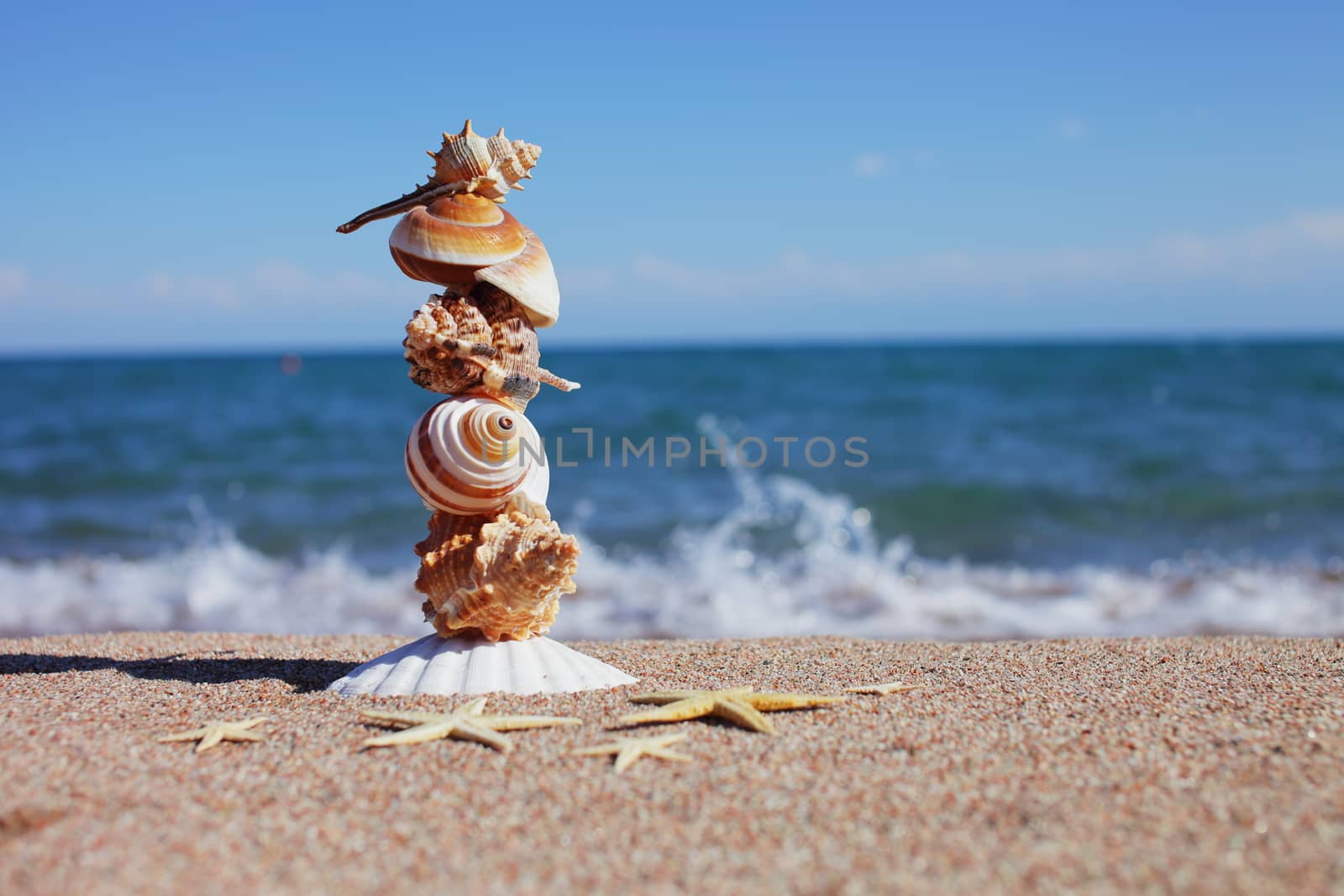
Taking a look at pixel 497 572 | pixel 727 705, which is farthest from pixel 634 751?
pixel 497 572

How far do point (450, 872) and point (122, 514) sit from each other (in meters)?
14.2

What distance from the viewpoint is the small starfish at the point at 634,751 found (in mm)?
3285

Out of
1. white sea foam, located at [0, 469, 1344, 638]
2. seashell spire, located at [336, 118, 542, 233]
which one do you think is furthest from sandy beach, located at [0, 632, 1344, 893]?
white sea foam, located at [0, 469, 1344, 638]

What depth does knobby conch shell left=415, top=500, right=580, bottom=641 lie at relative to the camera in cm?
403

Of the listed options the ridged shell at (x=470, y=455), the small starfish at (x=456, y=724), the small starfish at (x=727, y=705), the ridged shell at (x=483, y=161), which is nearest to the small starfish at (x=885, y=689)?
the small starfish at (x=727, y=705)

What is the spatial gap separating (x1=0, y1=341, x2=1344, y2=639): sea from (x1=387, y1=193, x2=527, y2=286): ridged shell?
497 cm

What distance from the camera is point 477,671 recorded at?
4.12m

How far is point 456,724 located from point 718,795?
102cm

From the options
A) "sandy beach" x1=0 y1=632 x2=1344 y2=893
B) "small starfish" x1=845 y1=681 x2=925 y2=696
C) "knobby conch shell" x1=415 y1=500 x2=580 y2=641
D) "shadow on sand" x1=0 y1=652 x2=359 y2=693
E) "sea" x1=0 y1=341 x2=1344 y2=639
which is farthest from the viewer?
"sea" x1=0 y1=341 x2=1344 y2=639

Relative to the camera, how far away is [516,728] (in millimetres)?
3623

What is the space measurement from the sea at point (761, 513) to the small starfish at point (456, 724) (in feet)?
16.0

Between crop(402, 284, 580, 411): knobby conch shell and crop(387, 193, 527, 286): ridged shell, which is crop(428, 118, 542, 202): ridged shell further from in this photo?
crop(402, 284, 580, 411): knobby conch shell

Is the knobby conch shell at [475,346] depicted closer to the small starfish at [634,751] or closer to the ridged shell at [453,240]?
the ridged shell at [453,240]

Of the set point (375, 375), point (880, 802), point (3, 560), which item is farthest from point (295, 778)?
point (375, 375)
